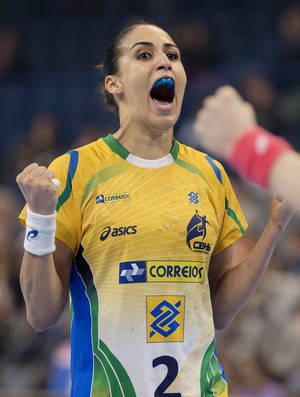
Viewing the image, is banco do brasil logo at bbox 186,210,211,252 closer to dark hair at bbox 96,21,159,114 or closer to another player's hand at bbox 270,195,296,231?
another player's hand at bbox 270,195,296,231

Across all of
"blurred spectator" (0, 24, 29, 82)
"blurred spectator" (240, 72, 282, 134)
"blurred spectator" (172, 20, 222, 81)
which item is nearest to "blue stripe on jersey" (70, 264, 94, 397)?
"blurred spectator" (240, 72, 282, 134)

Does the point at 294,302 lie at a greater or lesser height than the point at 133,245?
lesser

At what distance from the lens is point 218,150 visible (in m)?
2.60

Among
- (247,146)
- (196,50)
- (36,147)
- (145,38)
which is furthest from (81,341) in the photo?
(196,50)

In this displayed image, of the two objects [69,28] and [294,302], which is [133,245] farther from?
[69,28]

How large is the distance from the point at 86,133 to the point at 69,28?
2.52 meters

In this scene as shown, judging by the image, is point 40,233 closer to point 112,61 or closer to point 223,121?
point 112,61

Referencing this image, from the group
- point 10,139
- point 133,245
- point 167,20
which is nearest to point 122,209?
point 133,245

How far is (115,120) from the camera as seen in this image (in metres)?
6.58

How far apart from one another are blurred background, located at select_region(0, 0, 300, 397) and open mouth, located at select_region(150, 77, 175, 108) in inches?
102

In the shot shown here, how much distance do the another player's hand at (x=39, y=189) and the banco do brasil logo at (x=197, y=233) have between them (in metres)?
0.61

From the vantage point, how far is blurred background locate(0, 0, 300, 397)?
6809mm

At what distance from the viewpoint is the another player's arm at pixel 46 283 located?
361 cm

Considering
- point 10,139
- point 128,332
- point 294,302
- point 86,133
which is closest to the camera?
point 128,332
